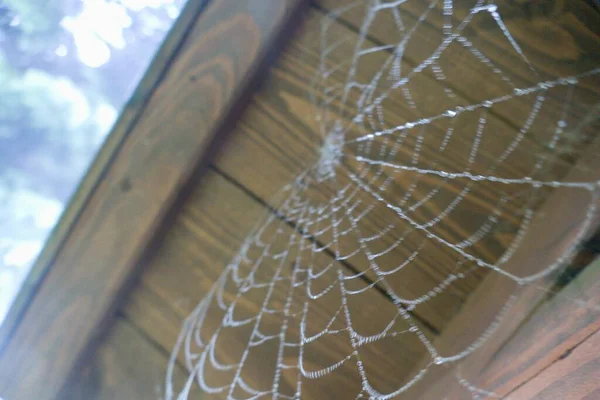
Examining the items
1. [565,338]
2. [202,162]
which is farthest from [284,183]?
[565,338]

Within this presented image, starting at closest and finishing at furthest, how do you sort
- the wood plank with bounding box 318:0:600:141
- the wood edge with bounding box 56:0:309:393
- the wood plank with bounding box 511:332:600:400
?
the wood plank with bounding box 511:332:600:400 < the wood plank with bounding box 318:0:600:141 < the wood edge with bounding box 56:0:309:393

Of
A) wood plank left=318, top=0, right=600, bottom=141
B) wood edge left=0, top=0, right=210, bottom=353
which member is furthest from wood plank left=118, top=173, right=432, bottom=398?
wood plank left=318, top=0, right=600, bottom=141

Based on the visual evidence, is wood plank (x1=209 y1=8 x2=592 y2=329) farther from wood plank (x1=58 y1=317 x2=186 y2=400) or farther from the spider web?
wood plank (x1=58 y1=317 x2=186 y2=400)

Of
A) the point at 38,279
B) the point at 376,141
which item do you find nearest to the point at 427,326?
the point at 376,141

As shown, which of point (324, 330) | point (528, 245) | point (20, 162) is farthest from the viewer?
point (20, 162)

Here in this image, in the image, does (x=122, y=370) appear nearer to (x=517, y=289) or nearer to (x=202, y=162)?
(x=202, y=162)

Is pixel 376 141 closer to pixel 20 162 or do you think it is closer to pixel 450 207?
pixel 450 207

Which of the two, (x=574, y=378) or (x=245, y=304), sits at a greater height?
(x=574, y=378)
